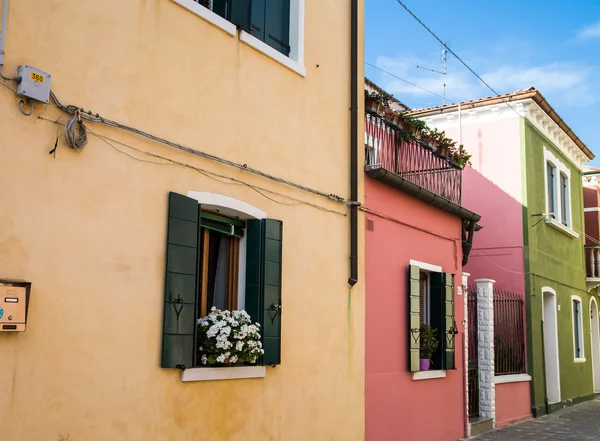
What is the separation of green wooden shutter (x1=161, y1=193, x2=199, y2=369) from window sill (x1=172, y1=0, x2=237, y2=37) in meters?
1.83

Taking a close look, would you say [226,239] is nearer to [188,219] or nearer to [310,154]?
[188,219]

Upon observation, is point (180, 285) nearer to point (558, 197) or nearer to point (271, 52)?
point (271, 52)

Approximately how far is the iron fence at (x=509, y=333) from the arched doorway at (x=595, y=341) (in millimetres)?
7229

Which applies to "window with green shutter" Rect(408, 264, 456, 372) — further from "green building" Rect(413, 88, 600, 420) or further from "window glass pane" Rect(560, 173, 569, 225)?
"window glass pane" Rect(560, 173, 569, 225)

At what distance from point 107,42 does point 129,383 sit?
9.25ft

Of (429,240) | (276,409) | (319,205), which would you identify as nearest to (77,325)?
(276,409)

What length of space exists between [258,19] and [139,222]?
3052 mm

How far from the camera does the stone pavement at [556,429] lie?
12.3 meters

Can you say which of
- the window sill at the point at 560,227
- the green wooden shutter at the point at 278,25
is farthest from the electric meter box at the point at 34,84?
the window sill at the point at 560,227

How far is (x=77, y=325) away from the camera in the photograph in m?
5.25

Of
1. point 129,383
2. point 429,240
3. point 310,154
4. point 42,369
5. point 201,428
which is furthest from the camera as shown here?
point 429,240

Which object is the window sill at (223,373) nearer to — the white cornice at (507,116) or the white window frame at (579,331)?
the white cornice at (507,116)

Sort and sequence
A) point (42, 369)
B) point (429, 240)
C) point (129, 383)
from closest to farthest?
point (42, 369)
point (129, 383)
point (429, 240)

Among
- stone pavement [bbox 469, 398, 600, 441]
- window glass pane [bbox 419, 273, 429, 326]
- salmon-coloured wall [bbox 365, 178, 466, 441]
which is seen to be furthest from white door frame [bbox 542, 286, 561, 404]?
window glass pane [bbox 419, 273, 429, 326]
